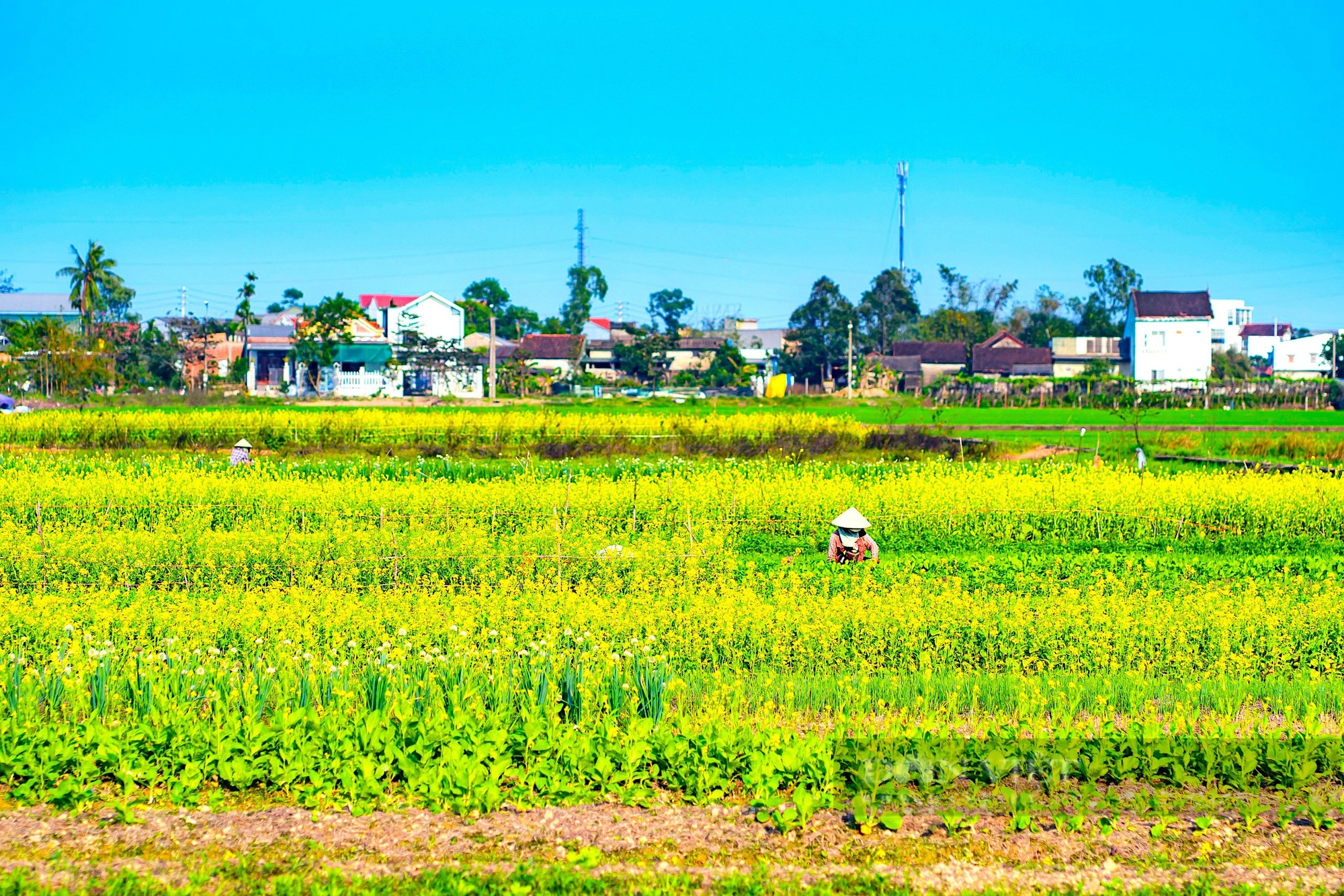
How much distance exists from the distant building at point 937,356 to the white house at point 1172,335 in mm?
12004

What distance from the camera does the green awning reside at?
61.8 m

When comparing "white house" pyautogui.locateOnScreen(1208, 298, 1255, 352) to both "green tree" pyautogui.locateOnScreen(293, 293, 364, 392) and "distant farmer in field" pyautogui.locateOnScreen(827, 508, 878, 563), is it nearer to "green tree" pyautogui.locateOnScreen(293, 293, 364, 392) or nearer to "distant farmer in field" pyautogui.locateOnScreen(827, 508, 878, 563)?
"green tree" pyautogui.locateOnScreen(293, 293, 364, 392)

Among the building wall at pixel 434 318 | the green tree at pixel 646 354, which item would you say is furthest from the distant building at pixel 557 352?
the building wall at pixel 434 318

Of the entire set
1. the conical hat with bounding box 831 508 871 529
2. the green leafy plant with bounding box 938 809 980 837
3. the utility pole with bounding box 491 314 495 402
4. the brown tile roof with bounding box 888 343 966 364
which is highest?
the brown tile roof with bounding box 888 343 966 364

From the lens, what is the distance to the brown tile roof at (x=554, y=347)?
7694 cm

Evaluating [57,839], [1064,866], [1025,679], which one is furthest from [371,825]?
[1025,679]

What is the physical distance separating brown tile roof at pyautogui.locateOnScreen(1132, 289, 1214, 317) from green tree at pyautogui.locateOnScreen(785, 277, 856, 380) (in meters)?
19.7

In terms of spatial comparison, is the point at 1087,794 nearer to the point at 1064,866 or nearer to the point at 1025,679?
the point at 1064,866

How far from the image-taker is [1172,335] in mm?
77000

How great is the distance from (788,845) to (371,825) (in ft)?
7.55

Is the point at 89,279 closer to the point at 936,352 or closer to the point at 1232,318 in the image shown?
the point at 936,352

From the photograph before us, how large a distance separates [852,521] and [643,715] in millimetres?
6036

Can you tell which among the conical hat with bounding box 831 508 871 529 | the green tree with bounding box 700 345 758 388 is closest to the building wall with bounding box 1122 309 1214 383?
the green tree with bounding box 700 345 758 388

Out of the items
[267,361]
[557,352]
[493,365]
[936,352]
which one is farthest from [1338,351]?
[267,361]
